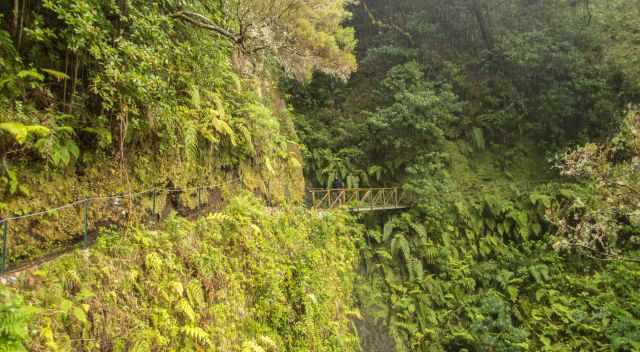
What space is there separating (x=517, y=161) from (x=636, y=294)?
633 centimetres

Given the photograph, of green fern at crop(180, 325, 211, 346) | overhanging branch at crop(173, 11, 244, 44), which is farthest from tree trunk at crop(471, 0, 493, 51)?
green fern at crop(180, 325, 211, 346)

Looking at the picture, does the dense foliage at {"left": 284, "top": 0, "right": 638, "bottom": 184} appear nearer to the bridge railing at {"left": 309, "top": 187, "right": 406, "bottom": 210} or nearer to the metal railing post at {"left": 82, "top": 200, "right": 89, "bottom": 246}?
the bridge railing at {"left": 309, "top": 187, "right": 406, "bottom": 210}

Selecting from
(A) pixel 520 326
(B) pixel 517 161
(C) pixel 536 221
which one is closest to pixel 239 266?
(A) pixel 520 326

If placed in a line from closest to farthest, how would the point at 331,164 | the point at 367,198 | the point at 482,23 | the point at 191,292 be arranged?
the point at 191,292 → the point at 367,198 → the point at 331,164 → the point at 482,23

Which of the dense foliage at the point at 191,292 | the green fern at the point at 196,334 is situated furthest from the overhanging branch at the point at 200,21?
the green fern at the point at 196,334

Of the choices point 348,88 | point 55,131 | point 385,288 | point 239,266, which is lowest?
point 385,288

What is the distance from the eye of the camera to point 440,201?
12.8 metres

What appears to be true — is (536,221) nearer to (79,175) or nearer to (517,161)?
(517,161)

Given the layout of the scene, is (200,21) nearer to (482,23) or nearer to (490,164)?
(490,164)

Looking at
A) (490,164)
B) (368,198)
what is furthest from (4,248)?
(490,164)

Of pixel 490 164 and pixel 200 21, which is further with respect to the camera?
pixel 490 164

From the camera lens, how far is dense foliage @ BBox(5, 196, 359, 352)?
287 centimetres

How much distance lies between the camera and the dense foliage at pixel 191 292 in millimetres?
2871

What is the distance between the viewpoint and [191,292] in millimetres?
3943
